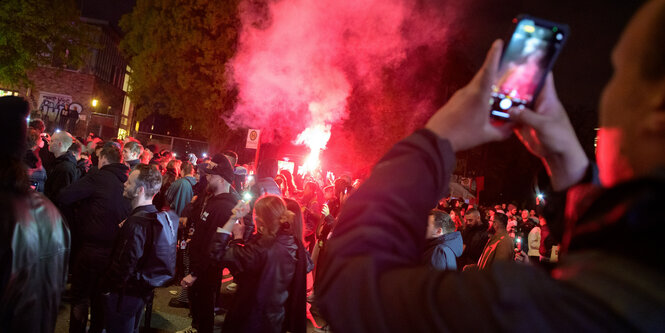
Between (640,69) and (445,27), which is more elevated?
(445,27)

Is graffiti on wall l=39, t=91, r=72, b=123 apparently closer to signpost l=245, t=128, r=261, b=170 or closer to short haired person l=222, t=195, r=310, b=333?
signpost l=245, t=128, r=261, b=170

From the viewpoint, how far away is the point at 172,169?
366 inches

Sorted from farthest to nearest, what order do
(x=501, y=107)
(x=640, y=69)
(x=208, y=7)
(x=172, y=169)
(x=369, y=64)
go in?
1. (x=369, y=64)
2. (x=208, y=7)
3. (x=172, y=169)
4. (x=501, y=107)
5. (x=640, y=69)

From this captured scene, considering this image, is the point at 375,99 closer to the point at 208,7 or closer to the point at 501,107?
the point at 208,7

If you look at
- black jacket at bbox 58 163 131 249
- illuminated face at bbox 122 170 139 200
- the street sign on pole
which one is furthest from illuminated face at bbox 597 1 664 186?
the street sign on pole

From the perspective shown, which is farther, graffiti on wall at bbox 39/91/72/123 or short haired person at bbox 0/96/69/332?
graffiti on wall at bbox 39/91/72/123

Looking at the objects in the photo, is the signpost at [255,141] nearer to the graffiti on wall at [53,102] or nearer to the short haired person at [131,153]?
the short haired person at [131,153]

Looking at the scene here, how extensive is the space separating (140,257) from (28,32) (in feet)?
70.8

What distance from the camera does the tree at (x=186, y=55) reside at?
21.8m

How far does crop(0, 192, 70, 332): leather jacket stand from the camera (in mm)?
2037

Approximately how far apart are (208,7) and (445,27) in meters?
18.3

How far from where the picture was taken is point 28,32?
64.1 ft

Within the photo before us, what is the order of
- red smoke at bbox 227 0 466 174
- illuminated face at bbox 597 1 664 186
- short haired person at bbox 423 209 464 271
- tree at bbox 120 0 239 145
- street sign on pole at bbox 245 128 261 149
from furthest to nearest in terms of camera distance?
tree at bbox 120 0 239 145
red smoke at bbox 227 0 466 174
street sign on pole at bbox 245 128 261 149
short haired person at bbox 423 209 464 271
illuminated face at bbox 597 1 664 186

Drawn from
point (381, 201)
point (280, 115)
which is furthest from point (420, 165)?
point (280, 115)
